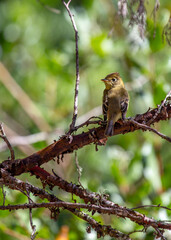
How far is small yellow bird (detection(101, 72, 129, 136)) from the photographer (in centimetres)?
301

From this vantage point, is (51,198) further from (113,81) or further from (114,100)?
(113,81)

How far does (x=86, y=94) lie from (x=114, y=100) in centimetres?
207

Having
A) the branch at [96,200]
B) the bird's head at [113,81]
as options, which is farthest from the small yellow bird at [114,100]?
the branch at [96,200]

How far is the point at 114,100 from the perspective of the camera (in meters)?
3.36

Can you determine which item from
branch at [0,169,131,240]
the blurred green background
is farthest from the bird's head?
branch at [0,169,131,240]

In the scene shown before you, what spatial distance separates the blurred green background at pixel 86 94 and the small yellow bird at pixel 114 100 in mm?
338

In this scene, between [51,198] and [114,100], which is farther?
[114,100]

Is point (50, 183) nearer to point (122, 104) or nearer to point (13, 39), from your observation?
point (122, 104)

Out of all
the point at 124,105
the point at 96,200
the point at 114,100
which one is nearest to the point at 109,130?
the point at 96,200

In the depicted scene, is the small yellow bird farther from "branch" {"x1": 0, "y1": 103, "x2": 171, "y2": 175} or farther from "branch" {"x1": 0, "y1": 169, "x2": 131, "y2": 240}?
"branch" {"x1": 0, "y1": 169, "x2": 131, "y2": 240}

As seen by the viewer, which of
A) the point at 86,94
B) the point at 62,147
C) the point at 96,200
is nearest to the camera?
the point at 96,200

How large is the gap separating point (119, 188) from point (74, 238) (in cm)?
89

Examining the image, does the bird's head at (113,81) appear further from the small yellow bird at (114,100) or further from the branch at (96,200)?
the branch at (96,200)

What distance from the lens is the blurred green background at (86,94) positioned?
3502 millimetres
